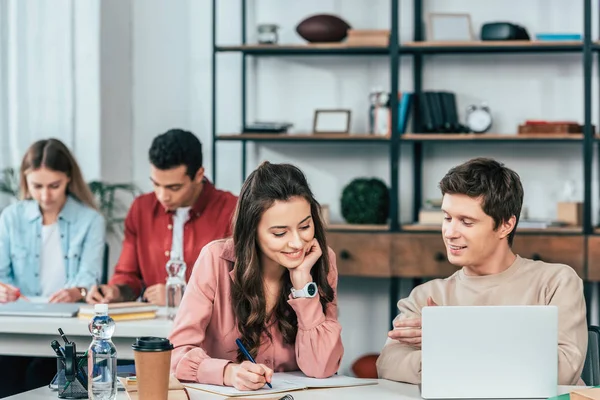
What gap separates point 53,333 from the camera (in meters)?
2.82

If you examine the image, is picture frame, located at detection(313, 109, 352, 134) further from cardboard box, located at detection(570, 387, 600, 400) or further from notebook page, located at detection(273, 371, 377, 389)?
cardboard box, located at detection(570, 387, 600, 400)

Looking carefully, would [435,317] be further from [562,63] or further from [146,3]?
[146,3]

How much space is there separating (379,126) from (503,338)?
108 inches

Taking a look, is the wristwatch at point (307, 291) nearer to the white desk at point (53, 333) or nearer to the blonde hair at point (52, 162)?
the white desk at point (53, 333)

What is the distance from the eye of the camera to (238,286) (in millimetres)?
2225

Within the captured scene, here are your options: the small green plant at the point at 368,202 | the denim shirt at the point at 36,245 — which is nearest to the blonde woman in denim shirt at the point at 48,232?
the denim shirt at the point at 36,245

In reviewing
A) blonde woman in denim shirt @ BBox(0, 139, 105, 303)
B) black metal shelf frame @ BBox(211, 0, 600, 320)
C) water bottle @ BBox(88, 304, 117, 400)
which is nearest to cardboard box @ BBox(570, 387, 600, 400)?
water bottle @ BBox(88, 304, 117, 400)

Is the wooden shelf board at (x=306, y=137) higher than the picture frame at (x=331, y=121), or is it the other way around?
the picture frame at (x=331, y=121)

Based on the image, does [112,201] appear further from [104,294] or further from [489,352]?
[489,352]

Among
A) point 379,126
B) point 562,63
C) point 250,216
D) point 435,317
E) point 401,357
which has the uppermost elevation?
point 562,63

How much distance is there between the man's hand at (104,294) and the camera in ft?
10.2

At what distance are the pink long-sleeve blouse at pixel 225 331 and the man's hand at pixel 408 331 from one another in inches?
6.0

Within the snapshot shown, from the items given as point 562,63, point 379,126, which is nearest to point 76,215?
point 379,126

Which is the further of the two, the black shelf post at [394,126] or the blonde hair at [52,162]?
the black shelf post at [394,126]
